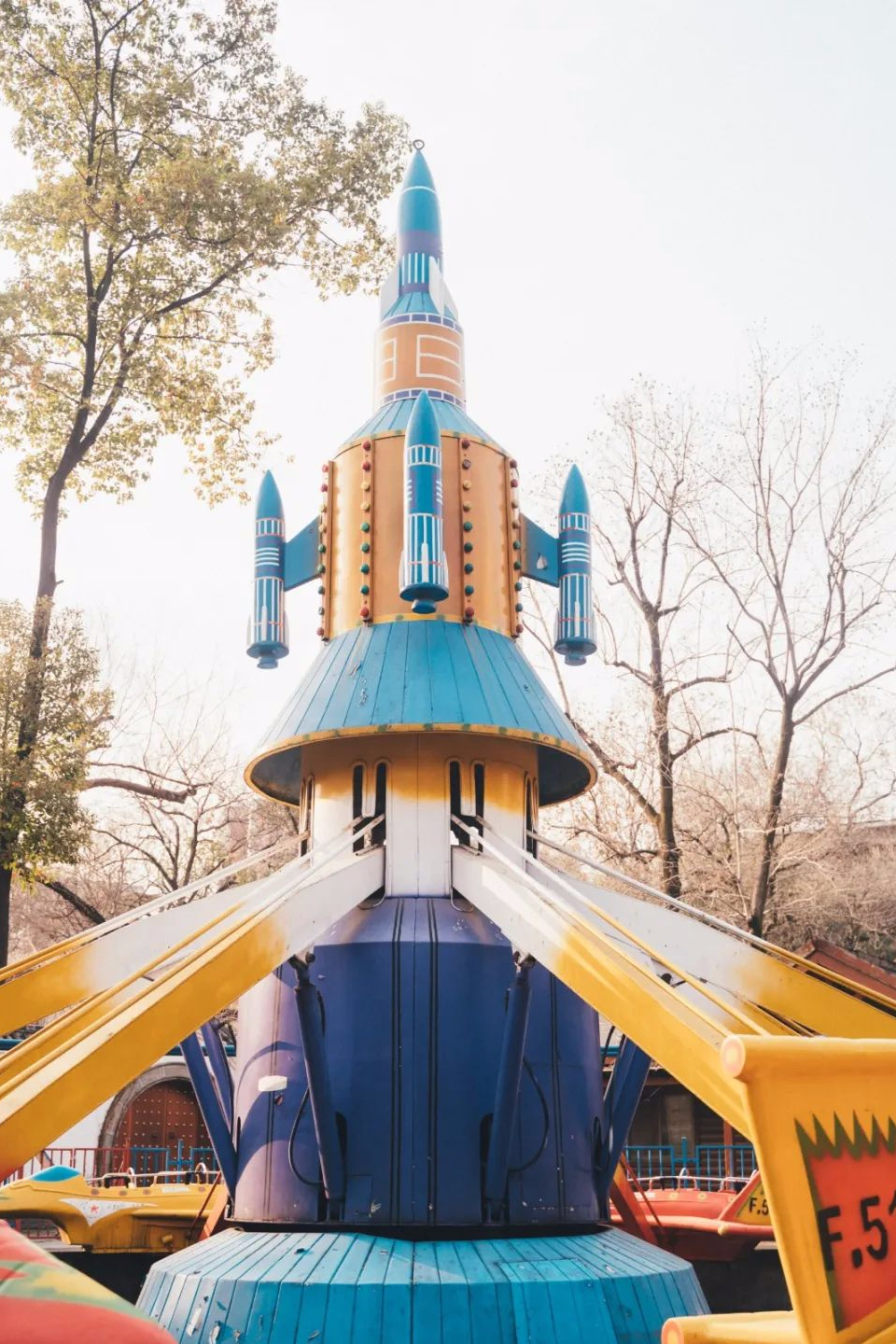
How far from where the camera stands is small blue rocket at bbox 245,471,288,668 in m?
9.97

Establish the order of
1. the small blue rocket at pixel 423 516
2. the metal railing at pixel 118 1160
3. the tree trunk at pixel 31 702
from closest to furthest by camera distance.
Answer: the small blue rocket at pixel 423 516 → the tree trunk at pixel 31 702 → the metal railing at pixel 118 1160

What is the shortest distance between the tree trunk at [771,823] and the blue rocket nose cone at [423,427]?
489 inches

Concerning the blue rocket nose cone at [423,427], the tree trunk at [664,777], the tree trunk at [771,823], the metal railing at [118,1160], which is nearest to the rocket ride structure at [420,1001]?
the blue rocket nose cone at [423,427]

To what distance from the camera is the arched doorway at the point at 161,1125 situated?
80.2 feet

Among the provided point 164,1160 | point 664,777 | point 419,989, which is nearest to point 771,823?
point 664,777

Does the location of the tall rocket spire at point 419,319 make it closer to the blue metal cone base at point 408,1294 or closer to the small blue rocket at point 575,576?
the small blue rocket at point 575,576

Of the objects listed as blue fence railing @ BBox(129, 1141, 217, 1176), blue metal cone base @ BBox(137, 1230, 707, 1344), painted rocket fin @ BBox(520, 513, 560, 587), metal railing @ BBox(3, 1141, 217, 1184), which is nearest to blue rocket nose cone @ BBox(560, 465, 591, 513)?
painted rocket fin @ BBox(520, 513, 560, 587)

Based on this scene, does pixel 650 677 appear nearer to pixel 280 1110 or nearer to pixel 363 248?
pixel 363 248

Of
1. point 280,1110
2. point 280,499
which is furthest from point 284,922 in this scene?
point 280,499

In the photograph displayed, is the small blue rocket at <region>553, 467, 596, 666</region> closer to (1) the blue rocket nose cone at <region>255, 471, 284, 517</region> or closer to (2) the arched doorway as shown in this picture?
(1) the blue rocket nose cone at <region>255, 471, 284, 517</region>

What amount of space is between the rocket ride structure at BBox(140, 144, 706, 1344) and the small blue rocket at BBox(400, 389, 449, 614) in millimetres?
17

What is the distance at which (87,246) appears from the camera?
54.5 feet

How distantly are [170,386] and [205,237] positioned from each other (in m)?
2.05

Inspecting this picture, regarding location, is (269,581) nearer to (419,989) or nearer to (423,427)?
(423,427)
